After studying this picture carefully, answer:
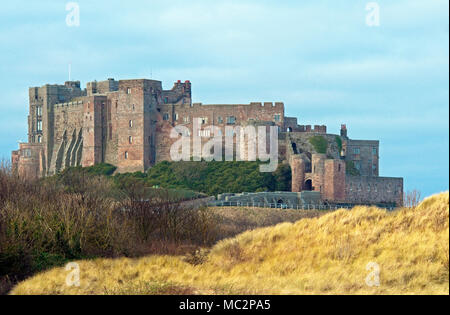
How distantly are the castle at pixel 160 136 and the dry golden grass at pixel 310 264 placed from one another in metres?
38.4

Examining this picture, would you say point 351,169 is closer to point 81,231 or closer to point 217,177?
point 217,177

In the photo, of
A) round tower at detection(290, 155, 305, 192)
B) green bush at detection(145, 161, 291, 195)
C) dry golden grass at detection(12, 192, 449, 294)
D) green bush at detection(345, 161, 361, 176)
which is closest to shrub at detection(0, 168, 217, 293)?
dry golden grass at detection(12, 192, 449, 294)

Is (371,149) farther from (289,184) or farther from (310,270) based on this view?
(310,270)

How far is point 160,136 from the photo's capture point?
77.8 metres

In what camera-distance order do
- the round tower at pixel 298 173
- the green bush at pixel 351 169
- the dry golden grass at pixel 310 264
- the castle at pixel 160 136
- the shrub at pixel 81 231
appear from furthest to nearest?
1. the green bush at pixel 351 169
2. the castle at pixel 160 136
3. the round tower at pixel 298 173
4. the shrub at pixel 81 231
5. the dry golden grass at pixel 310 264

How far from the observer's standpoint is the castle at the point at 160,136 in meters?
69.1

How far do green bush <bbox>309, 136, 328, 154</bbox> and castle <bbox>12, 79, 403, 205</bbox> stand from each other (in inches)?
3.6

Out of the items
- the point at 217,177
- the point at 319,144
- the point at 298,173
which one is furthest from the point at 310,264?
the point at 319,144

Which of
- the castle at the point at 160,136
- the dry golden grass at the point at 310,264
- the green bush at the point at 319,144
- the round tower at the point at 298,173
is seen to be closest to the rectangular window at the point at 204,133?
the castle at the point at 160,136

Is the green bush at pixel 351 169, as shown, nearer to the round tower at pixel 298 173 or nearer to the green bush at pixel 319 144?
the green bush at pixel 319 144

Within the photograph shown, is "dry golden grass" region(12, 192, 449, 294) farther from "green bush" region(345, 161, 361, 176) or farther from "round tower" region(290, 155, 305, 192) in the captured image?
"green bush" region(345, 161, 361, 176)

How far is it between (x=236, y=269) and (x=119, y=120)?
52.9 m
